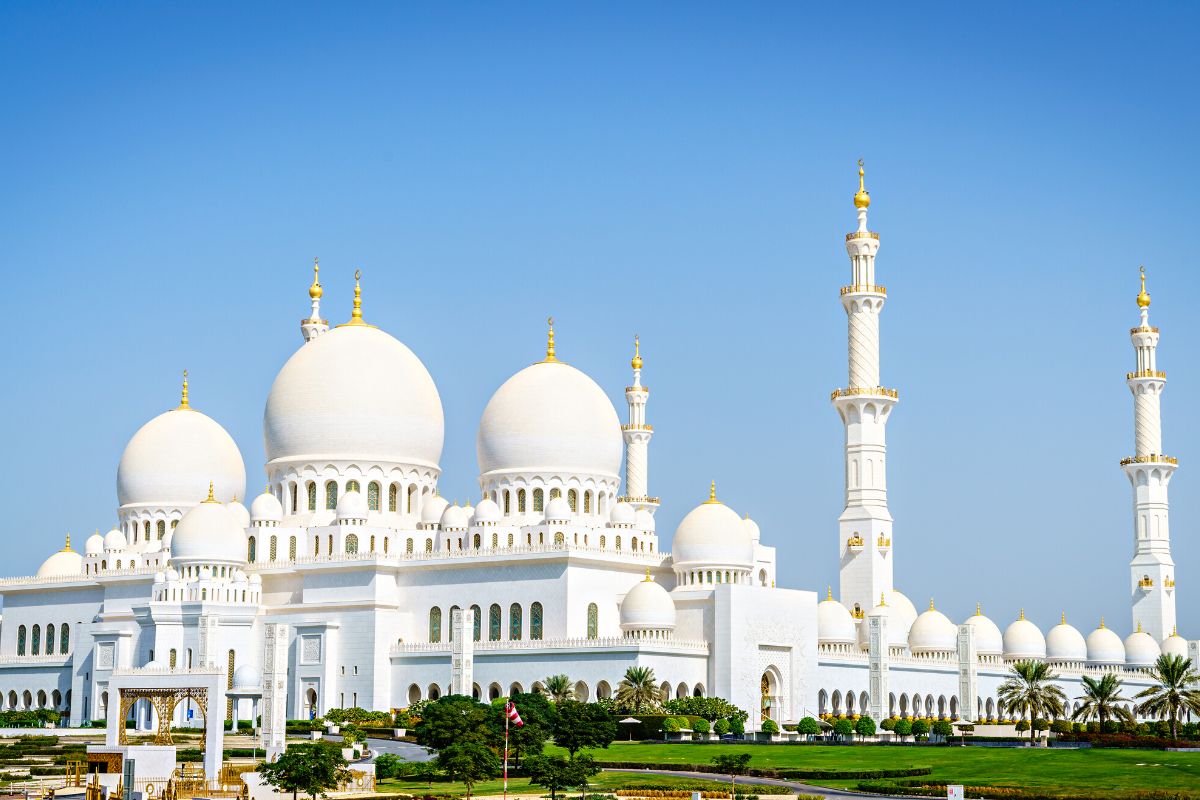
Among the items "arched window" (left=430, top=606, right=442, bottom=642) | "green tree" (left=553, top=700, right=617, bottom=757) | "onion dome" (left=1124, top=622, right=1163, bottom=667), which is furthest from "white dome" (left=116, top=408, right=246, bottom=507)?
"onion dome" (left=1124, top=622, right=1163, bottom=667)

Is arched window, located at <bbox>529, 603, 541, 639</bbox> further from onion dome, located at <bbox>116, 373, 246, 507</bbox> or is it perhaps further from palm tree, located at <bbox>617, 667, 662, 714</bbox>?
onion dome, located at <bbox>116, 373, 246, 507</bbox>

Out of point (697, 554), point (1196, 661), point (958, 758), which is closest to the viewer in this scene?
point (958, 758)

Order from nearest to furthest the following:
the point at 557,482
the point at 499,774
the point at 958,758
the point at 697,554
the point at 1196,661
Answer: the point at 499,774
the point at 958,758
the point at 697,554
the point at 557,482
the point at 1196,661

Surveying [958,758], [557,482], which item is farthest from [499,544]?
[958,758]

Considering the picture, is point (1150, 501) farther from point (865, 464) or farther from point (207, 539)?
point (207, 539)

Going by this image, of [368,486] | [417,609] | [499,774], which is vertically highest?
[368,486]

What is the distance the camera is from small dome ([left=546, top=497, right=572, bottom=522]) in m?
65.8

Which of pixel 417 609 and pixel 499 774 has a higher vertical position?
pixel 417 609

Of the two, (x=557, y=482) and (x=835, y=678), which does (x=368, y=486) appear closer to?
(x=557, y=482)

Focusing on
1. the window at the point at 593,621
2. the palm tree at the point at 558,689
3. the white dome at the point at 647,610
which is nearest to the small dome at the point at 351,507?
the window at the point at 593,621

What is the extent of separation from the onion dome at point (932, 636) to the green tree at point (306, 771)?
39091mm

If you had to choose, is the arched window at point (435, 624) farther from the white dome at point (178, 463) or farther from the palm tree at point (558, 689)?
the white dome at point (178, 463)

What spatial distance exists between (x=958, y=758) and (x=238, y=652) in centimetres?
3033

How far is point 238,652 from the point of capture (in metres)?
66.3
